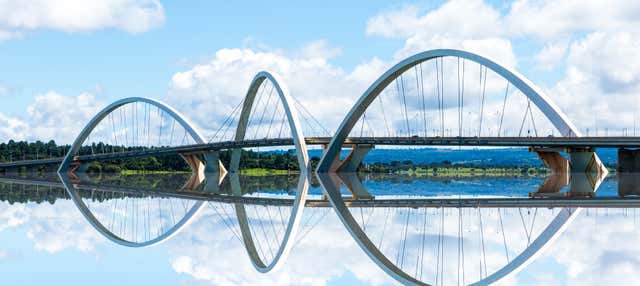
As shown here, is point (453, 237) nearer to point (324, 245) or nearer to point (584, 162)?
point (324, 245)

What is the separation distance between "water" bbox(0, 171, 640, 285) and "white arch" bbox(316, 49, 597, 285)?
0.06 m

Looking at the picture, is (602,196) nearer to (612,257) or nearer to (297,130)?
(612,257)

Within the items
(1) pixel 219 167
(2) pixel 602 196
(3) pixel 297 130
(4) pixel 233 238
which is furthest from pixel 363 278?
(1) pixel 219 167

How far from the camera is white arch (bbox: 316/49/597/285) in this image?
34.5ft

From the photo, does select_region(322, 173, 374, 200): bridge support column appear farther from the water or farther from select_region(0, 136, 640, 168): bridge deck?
select_region(0, 136, 640, 168): bridge deck

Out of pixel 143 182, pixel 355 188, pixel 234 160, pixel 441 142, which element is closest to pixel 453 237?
pixel 355 188

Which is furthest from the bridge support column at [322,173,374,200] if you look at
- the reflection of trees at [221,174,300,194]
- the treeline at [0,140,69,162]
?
the treeline at [0,140,69,162]

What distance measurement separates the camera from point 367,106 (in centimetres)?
5534

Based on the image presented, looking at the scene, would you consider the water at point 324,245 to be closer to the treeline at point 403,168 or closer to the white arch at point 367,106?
the white arch at point 367,106

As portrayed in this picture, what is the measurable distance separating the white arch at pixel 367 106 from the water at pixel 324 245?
0.19 feet

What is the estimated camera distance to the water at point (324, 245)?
32.2 ft

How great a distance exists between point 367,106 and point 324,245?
42784 mm

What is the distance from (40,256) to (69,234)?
11.3 feet

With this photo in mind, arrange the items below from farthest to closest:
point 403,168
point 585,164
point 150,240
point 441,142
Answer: point 403,168 < point 441,142 < point 585,164 < point 150,240
